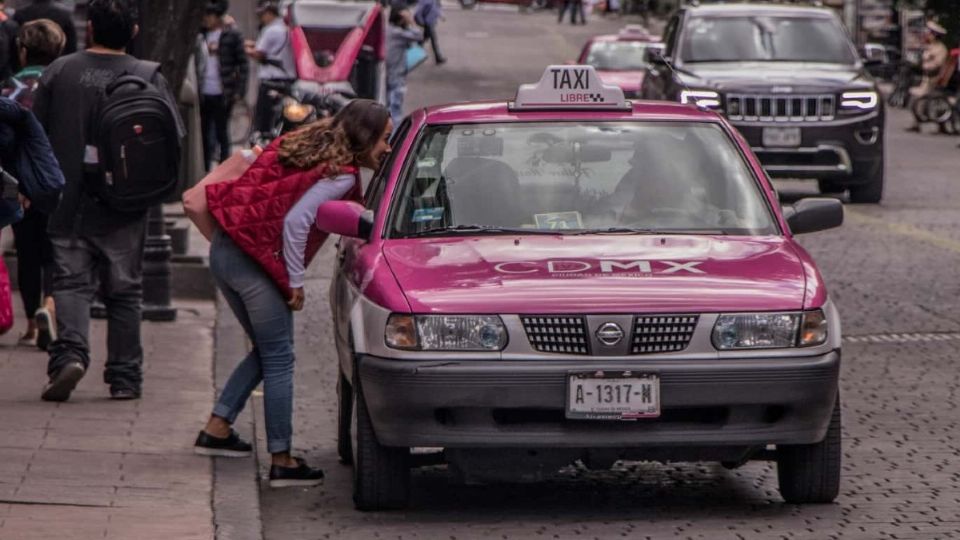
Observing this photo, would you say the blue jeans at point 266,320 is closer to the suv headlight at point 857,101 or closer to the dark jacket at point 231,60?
the suv headlight at point 857,101

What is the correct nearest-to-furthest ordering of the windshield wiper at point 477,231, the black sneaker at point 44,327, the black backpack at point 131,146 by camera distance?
1. the windshield wiper at point 477,231
2. the black backpack at point 131,146
3. the black sneaker at point 44,327

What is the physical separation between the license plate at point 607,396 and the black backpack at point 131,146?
10.7 feet

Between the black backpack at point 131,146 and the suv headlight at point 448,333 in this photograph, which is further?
the black backpack at point 131,146

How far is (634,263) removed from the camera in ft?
25.3

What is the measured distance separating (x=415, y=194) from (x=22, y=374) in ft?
10.8

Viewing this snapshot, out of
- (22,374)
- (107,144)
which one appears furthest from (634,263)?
(22,374)

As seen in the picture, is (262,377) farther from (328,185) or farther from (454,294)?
(454,294)

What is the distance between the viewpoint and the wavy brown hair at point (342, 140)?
26.6 ft

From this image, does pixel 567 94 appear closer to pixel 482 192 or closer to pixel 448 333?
pixel 482 192

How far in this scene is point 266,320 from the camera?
8.38 meters

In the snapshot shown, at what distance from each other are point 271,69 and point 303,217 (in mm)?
18535

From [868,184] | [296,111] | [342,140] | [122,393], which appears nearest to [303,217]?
[342,140]

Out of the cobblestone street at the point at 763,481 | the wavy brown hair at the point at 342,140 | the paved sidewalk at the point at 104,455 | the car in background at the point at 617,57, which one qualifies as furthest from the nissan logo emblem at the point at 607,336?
the car in background at the point at 617,57

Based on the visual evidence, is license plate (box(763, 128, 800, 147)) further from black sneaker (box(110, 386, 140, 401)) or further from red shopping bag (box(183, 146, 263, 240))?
red shopping bag (box(183, 146, 263, 240))
